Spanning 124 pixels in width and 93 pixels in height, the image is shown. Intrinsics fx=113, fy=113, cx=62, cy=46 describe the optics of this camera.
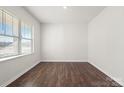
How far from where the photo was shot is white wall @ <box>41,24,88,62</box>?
7.24 m

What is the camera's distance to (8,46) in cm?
349

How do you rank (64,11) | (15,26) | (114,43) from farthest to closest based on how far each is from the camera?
(64,11), (15,26), (114,43)

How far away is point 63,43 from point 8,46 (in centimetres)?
417

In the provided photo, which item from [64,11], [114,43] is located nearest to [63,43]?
[64,11]

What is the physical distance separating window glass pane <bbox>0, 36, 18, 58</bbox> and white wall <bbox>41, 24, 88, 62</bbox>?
335 cm

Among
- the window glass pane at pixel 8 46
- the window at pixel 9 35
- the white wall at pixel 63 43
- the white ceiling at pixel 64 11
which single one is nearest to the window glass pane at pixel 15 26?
the window at pixel 9 35

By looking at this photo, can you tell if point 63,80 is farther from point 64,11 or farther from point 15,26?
point 64,11

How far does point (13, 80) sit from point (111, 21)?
140 inches

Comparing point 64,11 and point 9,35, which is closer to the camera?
point 9,35

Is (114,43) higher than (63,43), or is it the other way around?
(63,43)

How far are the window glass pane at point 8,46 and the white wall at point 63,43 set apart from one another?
3353 millimetres

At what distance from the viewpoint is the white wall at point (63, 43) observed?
7.24m

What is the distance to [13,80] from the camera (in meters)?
3.34
